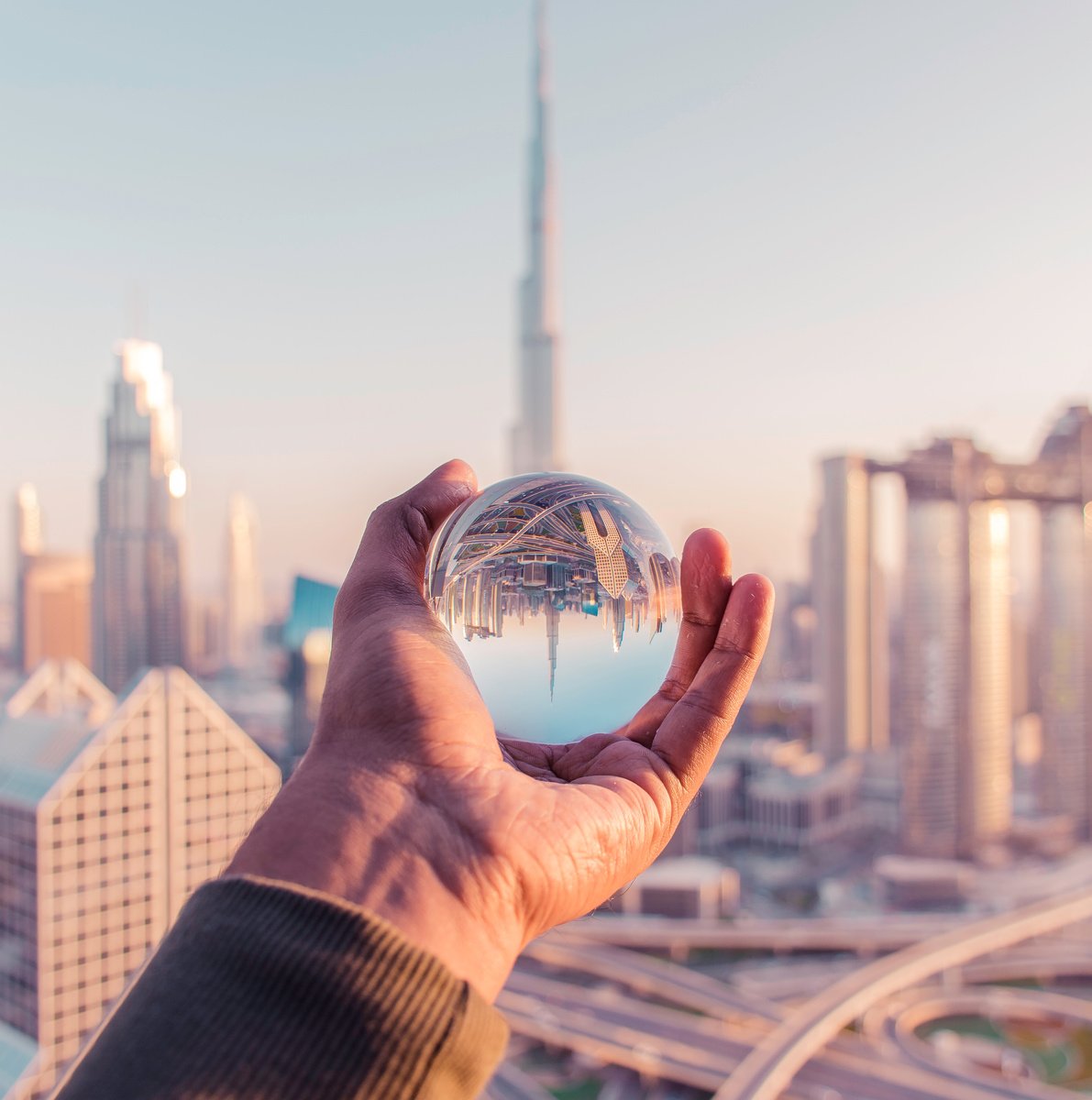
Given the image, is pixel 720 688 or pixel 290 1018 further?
pixel 720 688

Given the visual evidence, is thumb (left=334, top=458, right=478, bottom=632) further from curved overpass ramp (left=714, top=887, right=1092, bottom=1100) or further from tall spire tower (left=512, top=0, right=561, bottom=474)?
tall spire tower (left=512, top=0, right=561, bottom=474)

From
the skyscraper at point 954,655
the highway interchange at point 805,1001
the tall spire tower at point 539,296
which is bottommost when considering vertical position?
the highway interchange at point 805,1001

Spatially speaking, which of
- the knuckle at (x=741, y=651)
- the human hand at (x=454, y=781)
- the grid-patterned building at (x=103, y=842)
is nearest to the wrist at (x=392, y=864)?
the human hand at (x=454, y=781)

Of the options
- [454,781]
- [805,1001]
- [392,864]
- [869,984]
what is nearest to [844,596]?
[805,1001]

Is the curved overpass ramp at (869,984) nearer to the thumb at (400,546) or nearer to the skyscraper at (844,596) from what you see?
the skyscraper at (844,596)

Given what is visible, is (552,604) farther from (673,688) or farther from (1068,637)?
(1068,637)

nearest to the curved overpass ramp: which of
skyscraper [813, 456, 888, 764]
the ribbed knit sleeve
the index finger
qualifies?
skyscraper [813, 456, 888, 764]
